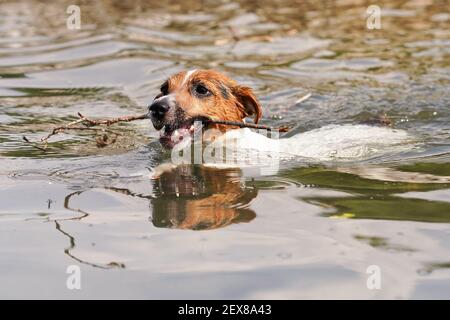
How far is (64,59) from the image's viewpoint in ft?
37.1

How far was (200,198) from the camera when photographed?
19.1 feet

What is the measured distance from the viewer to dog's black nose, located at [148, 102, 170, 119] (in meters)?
6.44

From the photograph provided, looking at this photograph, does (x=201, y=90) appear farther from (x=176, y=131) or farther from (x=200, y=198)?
(x=200, y=198)

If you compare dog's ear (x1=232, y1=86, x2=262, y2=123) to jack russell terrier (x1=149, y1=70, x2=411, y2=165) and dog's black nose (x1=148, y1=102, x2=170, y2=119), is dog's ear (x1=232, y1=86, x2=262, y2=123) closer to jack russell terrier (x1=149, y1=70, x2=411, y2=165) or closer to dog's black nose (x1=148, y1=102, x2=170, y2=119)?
jack russell terrier (x1=149, y1=70, x2=411, y2=165)

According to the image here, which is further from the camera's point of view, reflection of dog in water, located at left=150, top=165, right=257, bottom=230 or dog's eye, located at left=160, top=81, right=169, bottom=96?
dog's eye, located at left=160, top=81, right=169, bottom=96

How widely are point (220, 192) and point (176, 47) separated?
619cm

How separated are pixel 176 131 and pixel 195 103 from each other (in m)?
Result: 0.39

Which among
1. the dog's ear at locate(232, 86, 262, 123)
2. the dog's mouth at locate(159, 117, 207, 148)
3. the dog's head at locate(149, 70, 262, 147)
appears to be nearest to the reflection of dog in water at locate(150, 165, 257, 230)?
the dog's mouth at locate(159, 117, 207, 148)

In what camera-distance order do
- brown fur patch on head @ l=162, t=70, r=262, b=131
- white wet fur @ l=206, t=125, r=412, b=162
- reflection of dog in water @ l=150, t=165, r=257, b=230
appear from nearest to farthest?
1. reflection of dog in water @ l=150, t=165, r=257, b=230
2. brown fur patch on head @ l=162, t=70, r=262, b=131
3. white wet fur @ l=206, t=125, r=412, b=162

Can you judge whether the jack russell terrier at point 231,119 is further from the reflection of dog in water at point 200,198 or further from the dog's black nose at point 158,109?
the reflection of dog in water at point 200,198

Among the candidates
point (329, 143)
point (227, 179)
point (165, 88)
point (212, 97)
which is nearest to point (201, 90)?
point (212, 97)

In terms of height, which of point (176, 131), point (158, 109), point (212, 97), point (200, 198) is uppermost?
point (212, 97)

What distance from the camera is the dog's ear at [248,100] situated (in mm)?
7324

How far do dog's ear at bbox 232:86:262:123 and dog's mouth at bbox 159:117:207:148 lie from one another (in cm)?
71
